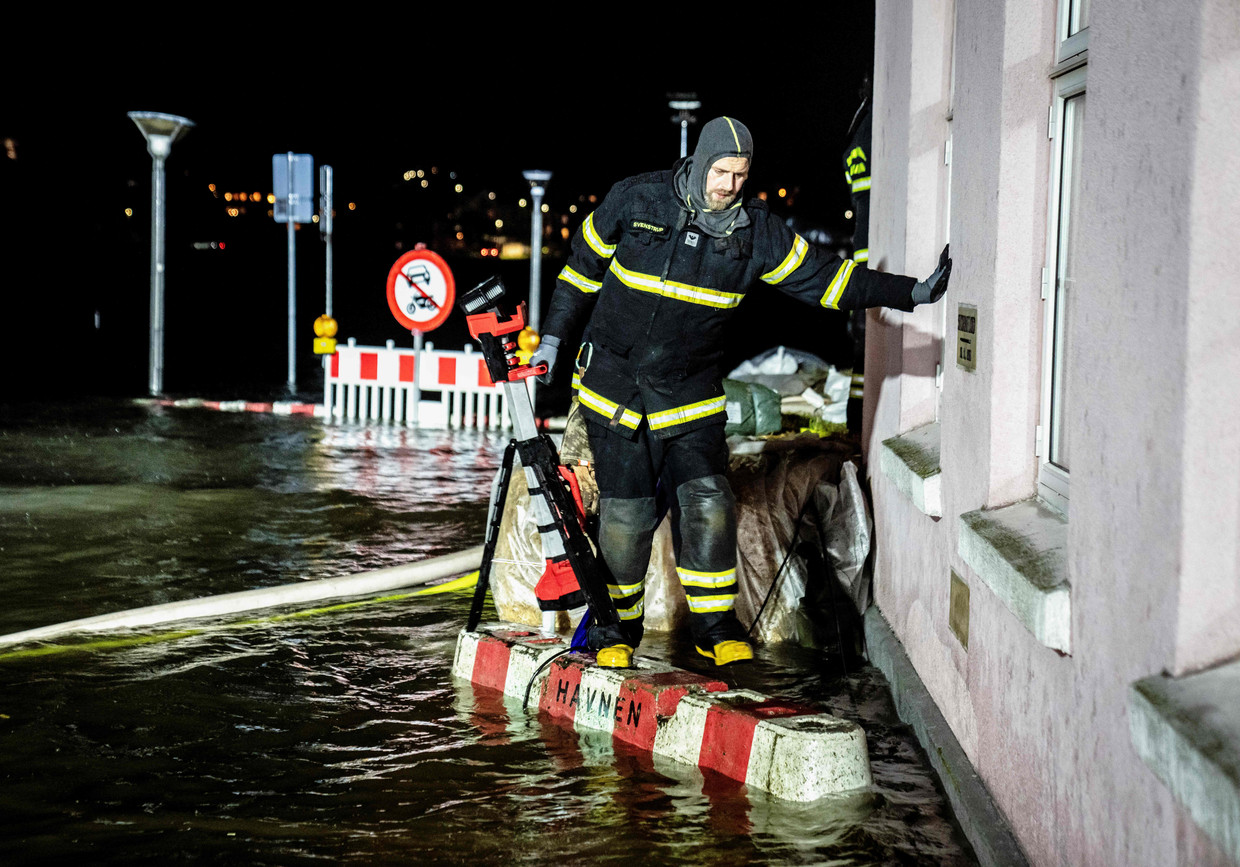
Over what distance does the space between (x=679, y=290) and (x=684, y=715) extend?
1545mm

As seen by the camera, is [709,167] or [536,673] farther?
[536,673]

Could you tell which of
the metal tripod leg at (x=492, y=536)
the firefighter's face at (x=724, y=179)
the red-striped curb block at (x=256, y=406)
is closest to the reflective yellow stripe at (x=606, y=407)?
the metal tripod leg at (x=492, y=536)

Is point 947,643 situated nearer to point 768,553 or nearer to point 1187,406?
point 768,553

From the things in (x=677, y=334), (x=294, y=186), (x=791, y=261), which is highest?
(x=294, y=186)

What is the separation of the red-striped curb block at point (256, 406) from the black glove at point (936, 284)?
10438mm

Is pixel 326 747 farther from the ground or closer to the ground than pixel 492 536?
closer to the ground

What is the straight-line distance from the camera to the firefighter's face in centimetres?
464

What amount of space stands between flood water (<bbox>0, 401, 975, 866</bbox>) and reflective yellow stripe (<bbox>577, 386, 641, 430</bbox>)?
1074 millimetres

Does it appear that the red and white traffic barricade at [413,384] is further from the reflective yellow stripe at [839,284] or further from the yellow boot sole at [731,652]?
the reflective yellow stripe at [839,284]

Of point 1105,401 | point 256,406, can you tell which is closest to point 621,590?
point 1105,401

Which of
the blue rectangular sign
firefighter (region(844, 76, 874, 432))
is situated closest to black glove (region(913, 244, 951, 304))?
firefighter (region(844, 76, 874, 432))

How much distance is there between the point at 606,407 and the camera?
5.01m

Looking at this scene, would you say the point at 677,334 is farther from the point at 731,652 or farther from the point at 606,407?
the point at 731,652

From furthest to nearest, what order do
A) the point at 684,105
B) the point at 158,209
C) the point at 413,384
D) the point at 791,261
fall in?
the point at 158,209 < the point at 684,105 < the point at 413,384 < the point at 791,261
